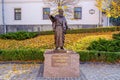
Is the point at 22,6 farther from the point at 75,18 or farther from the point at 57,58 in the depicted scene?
the point at 57,58

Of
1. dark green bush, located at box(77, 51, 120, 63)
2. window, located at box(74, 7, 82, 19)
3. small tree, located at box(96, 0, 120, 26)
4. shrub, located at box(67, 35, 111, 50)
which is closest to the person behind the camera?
dark green bush, located at box(77, 51, 120, 63)

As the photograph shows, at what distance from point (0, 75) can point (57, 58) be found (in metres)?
2.37

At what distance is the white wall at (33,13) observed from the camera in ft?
102

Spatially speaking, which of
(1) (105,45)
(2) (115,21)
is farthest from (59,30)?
(2) (115,21)

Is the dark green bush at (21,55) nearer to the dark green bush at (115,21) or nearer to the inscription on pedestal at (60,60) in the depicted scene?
the inscription on pedestal at (60,60)

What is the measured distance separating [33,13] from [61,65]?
21609 mm

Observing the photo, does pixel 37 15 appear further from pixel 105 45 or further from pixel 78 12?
pixel 105 45

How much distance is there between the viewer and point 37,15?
32031 mm

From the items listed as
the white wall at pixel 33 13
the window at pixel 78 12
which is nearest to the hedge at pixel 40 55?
the white wall at pixel 33 13

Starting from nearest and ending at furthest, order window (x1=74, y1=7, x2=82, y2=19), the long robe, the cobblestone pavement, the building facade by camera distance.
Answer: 1. the cobblestone pavement
2. the long robe
3. the building facade
4. window (x1=74, y1=7, x2=82, y2=19)

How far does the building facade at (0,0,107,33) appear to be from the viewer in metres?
31.1

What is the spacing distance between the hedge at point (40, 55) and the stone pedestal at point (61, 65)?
375cm

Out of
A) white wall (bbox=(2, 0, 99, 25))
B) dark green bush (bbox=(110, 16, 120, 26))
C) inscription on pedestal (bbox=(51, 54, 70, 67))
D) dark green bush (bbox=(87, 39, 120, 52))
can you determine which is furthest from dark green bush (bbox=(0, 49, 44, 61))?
dark green bush (bbox=(110, 16, 120, 26))

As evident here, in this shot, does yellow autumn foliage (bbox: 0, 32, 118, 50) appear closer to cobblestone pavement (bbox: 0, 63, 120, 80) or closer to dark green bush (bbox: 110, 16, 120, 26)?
cobblestone pavement (bbox: 0, 63, 120, 80)
